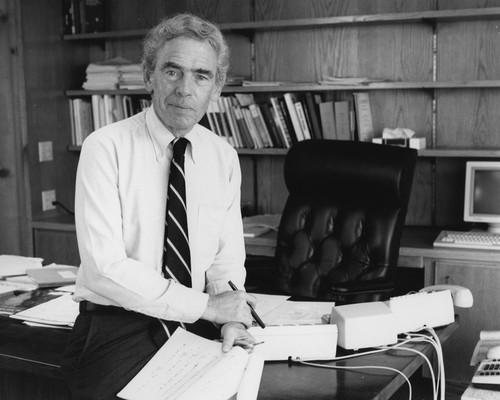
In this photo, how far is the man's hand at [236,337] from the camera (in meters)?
1.60

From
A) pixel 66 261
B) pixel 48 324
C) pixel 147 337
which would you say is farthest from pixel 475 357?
pixel 66 261

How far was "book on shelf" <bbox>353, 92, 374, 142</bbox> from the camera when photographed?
3.70m

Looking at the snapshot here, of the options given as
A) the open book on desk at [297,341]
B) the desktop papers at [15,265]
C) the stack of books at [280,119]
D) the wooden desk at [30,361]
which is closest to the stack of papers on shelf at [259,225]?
the stack of books at [280,119]

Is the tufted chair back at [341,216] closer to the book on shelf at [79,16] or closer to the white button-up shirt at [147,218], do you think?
the white button-up shirt at [147,218]

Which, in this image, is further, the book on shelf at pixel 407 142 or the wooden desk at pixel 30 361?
the book on shelf at pixel 407 142

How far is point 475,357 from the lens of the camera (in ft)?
6.33

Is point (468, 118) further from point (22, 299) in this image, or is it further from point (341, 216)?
point (22, 299)

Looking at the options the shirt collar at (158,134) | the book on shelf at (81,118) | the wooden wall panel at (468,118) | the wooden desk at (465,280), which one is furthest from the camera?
the book on shelf at (81,118)

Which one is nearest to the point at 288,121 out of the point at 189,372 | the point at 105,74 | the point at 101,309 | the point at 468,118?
the point at 468,118

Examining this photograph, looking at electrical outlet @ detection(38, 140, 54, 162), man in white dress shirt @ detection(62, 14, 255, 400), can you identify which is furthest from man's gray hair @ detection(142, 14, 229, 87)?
electrical outlet @ detection(38, 140, 54, 162)

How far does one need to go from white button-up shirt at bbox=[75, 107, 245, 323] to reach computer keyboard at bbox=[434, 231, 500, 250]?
4.99ft

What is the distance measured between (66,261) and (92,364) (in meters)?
2.51

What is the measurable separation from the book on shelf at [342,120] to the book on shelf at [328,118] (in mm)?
17

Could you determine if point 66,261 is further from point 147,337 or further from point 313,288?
point 147,337
